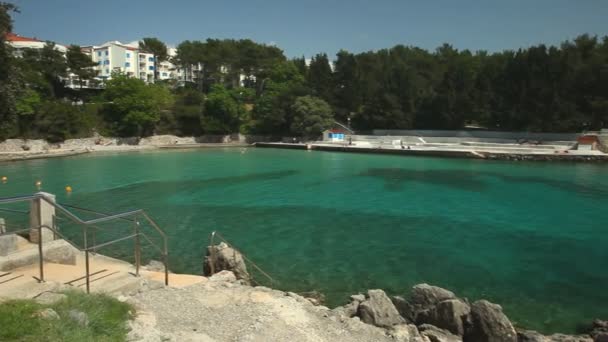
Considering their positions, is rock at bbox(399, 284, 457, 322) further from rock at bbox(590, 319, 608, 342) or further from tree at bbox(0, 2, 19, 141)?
tree at bbox(0, 2, 19, 141)

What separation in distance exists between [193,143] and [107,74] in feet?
145

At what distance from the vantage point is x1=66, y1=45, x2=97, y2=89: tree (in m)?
64.6

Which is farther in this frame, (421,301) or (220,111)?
(220,111)

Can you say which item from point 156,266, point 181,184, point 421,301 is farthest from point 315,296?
point 181,184

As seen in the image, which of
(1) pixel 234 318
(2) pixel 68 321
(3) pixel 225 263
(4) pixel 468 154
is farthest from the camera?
(4) pixel 468 154

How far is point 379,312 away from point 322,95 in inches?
2586

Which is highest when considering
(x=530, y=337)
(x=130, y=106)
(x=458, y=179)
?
(x=130, y=106)

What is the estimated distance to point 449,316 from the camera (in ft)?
31.3

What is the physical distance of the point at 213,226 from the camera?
61.8 ft

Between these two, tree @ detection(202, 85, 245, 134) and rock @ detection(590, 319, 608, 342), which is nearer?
rock @ detection(590, 319, 608, 342)

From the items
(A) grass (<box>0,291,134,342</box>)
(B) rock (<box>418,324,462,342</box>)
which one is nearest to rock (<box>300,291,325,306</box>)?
(B) rock (<box>418,324,462,342</box>)

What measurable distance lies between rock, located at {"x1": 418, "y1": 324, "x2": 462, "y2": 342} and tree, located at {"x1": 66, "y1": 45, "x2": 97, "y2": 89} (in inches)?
2772

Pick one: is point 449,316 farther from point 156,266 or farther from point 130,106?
point 130,106

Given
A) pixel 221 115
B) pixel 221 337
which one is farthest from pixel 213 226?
pixel 221 115
